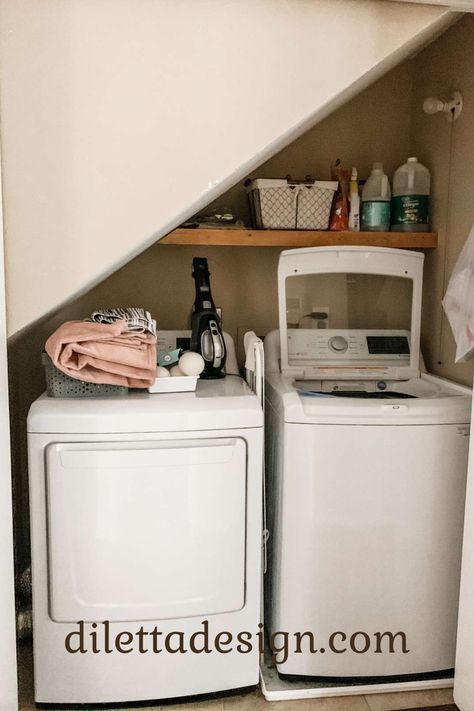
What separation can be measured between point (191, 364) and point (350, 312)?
869 mm

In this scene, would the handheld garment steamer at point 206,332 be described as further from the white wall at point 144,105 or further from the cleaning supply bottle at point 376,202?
the cleaning supply bottle at point 376,202

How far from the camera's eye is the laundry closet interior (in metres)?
2.19

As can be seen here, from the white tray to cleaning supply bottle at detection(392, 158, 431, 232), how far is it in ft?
3.67

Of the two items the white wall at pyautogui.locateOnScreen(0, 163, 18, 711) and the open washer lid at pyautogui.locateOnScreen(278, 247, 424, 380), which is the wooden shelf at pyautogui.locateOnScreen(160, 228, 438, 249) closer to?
the open washer lid at pyautogui.locateOnScreen(278, 247, 424, 380)

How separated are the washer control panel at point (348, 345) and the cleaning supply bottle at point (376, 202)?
431mm

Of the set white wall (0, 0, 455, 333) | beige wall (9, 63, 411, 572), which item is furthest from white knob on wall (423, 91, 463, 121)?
white wall (0, 0, 455, 333)

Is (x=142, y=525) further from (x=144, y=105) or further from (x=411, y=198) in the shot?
(x=411, y=198)

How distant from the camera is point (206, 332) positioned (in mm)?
2002

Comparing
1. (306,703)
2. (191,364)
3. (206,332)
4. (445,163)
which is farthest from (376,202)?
(306,703)

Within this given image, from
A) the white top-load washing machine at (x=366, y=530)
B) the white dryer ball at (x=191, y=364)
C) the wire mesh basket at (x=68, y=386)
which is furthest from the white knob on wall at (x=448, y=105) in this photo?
the wire mesh basket at (x=68, y=386)

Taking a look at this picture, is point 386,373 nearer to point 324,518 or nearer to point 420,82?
point 324,518

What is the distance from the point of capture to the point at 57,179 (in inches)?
60.6

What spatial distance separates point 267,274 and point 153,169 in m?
0.97

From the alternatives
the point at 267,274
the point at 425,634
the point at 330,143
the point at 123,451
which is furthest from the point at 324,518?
the point at 330,143
